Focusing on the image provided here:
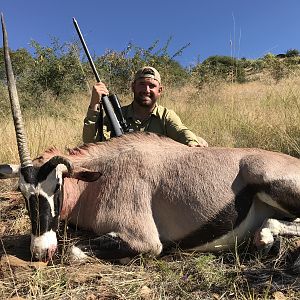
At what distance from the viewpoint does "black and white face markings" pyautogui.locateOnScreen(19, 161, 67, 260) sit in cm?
347

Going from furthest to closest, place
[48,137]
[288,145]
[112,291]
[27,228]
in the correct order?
[48,137] < [288,145] < [27,228] < [112,291]

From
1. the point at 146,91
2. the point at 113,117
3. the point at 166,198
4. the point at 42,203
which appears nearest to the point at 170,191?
the point at 166,198

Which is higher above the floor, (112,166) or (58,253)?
(112,166)

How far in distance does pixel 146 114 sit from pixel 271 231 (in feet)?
9.30

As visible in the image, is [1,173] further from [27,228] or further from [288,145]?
[288,145]

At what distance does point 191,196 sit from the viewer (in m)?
3.76

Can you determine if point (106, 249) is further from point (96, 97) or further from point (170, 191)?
point (96, 97)

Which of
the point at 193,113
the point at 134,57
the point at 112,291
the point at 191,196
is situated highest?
the point at 134,57

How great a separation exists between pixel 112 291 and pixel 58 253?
829 mm

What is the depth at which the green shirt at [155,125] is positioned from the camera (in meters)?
5.43

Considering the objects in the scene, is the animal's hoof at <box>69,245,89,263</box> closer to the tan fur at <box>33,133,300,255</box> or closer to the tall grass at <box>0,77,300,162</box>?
the tan fur at <box>33,133,300,255</box>

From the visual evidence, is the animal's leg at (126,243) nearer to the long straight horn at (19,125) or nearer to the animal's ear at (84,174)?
the animal's ear at (84,174)

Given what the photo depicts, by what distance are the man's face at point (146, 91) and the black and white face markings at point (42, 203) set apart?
2363 millimetres

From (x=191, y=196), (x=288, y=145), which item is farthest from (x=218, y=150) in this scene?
(x=288, y=145)
